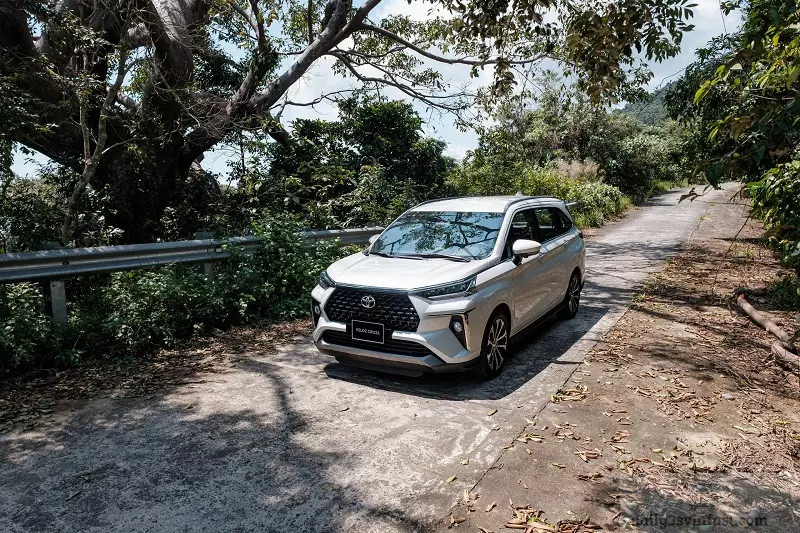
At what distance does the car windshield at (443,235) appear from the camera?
5738 mm

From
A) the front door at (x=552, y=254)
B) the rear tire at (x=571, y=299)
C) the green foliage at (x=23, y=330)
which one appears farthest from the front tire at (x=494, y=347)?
the green foliage at (x=23, y=330)

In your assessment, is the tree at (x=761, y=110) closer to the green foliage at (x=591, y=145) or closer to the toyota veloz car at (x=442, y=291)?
the toyota veloz car at (x=442, y=291)

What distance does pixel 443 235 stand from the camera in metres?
6.07

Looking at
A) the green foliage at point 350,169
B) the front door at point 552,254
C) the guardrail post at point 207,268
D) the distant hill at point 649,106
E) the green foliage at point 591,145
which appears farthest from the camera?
the green foliage at point 591,145

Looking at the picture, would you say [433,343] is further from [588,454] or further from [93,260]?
[93,260]

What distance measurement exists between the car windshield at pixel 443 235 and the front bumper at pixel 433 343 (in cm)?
83

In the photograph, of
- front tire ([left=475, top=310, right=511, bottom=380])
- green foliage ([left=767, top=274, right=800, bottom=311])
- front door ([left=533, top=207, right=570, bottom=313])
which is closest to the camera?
front tire ([left=475, top=310, right=511, bottom=380])

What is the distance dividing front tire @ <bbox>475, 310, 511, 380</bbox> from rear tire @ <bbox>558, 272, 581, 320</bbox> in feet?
7.18

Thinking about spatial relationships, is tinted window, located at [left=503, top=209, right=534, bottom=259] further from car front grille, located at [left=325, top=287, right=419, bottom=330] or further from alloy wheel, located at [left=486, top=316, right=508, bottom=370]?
car front grille, located at [left=325, top=287, right=419, bottom=330]

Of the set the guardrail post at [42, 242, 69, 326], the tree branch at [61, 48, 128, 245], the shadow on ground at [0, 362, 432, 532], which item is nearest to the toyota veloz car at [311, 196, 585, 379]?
the shadow on ground at [0, 362, 432, 532]

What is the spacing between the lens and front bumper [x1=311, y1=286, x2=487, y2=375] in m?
4.82

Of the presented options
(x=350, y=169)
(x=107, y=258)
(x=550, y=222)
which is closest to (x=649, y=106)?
(x=350, y=169)

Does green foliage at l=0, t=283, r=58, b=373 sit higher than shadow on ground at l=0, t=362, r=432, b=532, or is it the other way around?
green foliage at l=0, t=283, r=58, b=373

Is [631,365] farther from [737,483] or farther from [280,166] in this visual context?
[280,166]
